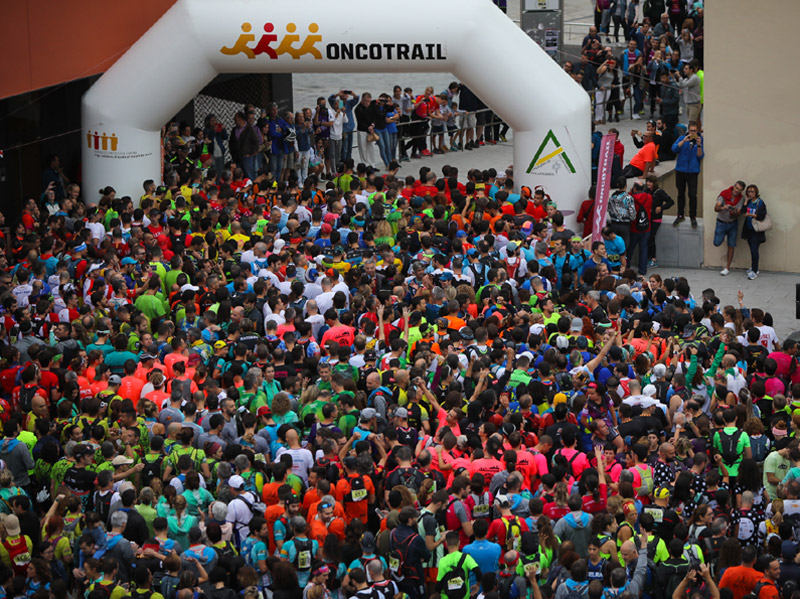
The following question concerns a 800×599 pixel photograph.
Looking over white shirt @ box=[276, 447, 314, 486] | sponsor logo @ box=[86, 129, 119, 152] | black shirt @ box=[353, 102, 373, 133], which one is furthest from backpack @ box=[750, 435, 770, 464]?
black shirt @ box=[353, 102, 373, 133]

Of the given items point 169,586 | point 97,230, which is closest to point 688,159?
point 97,230

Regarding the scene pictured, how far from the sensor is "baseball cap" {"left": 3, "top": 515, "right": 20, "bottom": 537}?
9312 mm

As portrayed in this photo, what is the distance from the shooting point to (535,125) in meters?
17.8

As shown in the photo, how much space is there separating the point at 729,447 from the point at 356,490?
3153mm

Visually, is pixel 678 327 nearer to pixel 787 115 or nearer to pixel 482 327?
pixel 482 327

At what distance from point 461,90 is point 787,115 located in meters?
7.76

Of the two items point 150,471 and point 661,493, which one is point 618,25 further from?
point 150,471

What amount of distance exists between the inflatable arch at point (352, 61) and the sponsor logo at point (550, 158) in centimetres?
1

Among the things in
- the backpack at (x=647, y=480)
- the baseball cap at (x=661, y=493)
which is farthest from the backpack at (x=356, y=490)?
the baseball cap at (x=661, y=493)

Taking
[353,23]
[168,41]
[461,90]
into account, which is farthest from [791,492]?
[461,90]

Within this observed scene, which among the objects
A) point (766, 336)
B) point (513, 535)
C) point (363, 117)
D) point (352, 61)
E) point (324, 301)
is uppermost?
point (352, 61)

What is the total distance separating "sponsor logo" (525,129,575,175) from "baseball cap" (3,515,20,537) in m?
10.6

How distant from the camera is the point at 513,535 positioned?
910 centimetres

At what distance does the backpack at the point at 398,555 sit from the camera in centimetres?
905
